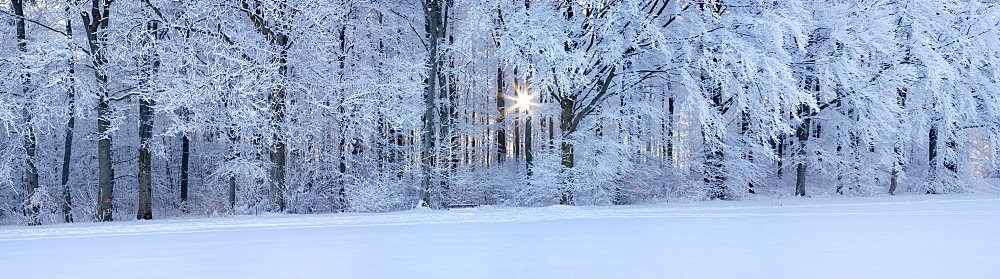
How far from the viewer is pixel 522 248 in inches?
→ 300

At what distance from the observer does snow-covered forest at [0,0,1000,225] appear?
14539mm

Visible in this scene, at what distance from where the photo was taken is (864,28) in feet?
59.4

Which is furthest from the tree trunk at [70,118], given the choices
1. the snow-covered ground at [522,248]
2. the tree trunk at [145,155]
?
the snow-covered ground at [522,248]

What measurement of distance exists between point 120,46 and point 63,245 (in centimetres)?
663

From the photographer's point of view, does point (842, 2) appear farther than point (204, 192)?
No

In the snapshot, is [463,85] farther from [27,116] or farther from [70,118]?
[27,116]

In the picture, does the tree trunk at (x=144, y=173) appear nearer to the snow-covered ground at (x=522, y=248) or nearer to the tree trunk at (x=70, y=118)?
the tree trunk at (x=70, y=118)

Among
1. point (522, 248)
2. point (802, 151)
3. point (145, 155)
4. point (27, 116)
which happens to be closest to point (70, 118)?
point (27, 116)

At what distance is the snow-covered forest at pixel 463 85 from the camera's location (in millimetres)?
A: 14539

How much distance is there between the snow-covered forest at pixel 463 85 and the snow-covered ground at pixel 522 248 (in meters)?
4.26

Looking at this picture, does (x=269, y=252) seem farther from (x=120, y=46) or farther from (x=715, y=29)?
(x=715, y=29)

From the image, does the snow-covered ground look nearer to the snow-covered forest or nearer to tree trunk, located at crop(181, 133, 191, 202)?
the snow-covered forest

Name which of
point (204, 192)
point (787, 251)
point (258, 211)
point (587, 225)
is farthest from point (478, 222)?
point (204, 192)

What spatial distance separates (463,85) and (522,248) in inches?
652
